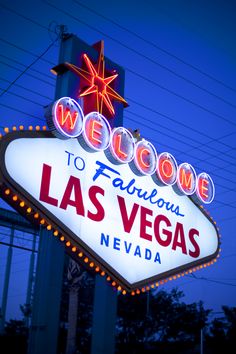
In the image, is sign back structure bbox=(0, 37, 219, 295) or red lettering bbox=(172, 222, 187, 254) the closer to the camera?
sign back structure bbox=(0, 37, 219, 295)

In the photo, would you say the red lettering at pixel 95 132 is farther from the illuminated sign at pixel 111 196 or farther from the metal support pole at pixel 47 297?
the metal support pole at pixel 47 297

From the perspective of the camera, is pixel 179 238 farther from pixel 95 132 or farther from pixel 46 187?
pixel 46 187

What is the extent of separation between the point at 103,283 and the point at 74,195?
242cm

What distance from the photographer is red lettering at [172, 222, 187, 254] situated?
39.2ft

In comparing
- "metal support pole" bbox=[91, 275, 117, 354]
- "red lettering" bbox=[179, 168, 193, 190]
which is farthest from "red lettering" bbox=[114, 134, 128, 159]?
"metal support pole" bbox=[91, 275, 117, 354]

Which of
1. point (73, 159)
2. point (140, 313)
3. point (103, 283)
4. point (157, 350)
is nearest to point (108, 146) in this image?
point (73, 159)

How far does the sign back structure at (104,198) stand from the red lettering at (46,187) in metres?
0.02

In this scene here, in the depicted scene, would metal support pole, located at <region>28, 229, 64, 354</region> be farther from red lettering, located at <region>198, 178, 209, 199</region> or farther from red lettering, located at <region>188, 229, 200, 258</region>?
red lettering, located at <region>198, 178, 209, 199</region>

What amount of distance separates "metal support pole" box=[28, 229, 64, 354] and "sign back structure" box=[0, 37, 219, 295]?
1.41 feet

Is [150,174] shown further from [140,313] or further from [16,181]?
[140,313]

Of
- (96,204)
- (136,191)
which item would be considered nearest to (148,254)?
(136,191)

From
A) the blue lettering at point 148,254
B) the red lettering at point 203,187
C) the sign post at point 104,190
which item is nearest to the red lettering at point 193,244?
the sign post at point 104,190

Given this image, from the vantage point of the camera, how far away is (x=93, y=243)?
974 cm

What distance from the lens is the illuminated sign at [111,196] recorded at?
8953 millimetres
